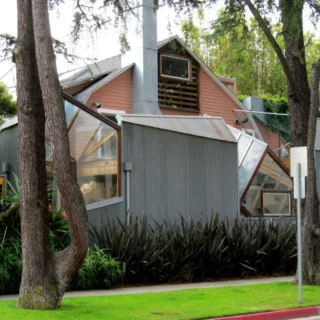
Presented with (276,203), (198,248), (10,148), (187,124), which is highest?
(187,124)

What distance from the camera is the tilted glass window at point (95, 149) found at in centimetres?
1703

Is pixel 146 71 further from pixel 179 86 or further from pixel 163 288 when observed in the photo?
pixel 163 288

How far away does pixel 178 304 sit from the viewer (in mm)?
11930

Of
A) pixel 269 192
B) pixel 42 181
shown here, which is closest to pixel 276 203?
pixel 269 192

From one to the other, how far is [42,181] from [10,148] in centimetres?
922

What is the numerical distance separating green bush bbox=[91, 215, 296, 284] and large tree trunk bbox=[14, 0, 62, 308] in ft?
15.7

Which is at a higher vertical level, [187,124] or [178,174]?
[187,124]

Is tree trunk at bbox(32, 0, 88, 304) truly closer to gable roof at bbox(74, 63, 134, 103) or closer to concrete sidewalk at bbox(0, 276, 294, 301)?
concrete sidewalk at bbox(0, 276, 294, 301)

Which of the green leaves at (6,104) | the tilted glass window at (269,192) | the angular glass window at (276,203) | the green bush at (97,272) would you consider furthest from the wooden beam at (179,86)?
the green bush at (97,272)

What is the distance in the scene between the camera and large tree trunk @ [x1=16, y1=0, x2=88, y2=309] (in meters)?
10.6

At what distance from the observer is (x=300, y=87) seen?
1590cm

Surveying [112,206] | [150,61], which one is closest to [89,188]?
[112,206]

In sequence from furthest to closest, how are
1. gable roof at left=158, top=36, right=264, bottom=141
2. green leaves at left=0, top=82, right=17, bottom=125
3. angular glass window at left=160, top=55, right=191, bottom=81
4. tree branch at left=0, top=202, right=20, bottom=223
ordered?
gable roof at left=158, top=36, right=264, bottom=141 < angular glass window at left=160, top=55, right=191, bottom=81 < green leaves at left=0, top=82, right=17, bottom=125 < tree branch at left=0, top=202, right=20, bottom=223

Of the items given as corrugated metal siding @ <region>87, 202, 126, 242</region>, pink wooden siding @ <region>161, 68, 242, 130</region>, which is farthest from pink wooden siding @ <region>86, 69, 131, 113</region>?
corrugated metal siding @ <region>87, 202, 126, 242</region>
